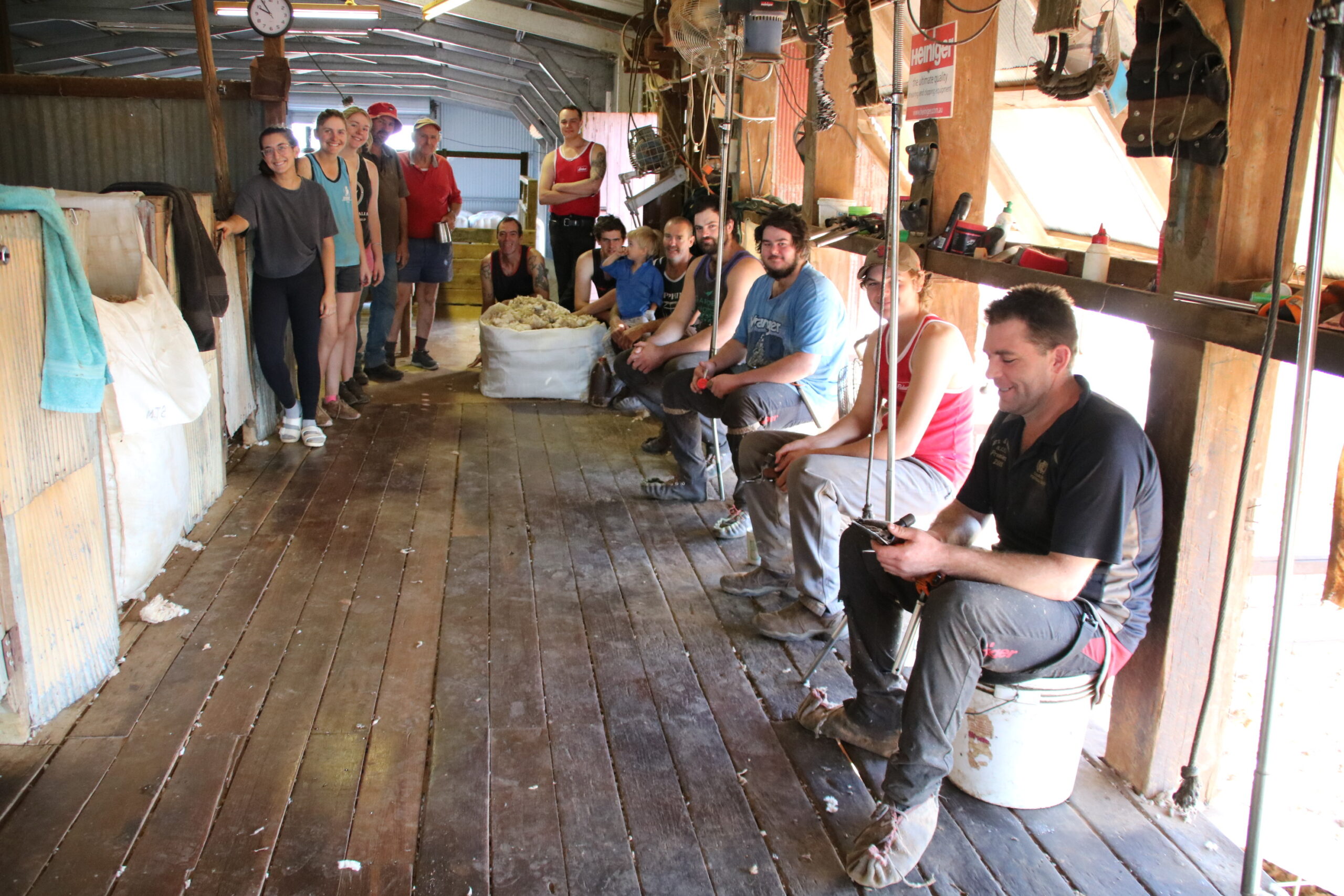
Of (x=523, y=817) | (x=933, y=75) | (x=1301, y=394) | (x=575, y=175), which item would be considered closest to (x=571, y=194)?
(x=575, y=175)

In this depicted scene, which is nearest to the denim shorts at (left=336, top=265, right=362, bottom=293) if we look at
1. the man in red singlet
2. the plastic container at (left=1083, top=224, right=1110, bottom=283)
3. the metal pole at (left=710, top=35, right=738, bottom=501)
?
the metal pole at (left=710, top=35, right=738, bottom=501)

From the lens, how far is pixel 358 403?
18.9ft

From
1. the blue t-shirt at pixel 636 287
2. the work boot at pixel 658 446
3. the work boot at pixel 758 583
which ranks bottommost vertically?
the work boot at pixel 758 583

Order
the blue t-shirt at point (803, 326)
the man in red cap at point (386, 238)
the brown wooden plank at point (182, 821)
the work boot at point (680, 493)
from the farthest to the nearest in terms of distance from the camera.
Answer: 1. the man in red cap at point (386, 238)
2. the work boot at point (680, 493)
3. the blue t-shirt at point (803, 326)
4. the brown wooden plank at point (182, 821)

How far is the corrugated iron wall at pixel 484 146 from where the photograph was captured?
2520cm

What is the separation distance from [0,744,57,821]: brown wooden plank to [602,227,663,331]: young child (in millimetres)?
3657

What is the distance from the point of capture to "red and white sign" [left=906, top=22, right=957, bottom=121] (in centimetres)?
323

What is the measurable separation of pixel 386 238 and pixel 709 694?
4333 mm

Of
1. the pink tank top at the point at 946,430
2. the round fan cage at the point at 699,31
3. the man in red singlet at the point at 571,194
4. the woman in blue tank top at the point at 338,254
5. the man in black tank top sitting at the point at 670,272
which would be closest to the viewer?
the pink tank top at the point at 946,430

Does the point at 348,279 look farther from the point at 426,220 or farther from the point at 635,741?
the point at 635,741

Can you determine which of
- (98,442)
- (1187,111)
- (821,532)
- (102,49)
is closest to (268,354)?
(98,442)

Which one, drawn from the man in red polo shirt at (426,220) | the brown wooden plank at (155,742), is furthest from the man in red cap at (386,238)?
the brown wooden plank at (155,742)

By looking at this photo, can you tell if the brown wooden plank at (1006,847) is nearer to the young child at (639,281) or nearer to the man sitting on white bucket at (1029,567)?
the man sitting on white bucket at (1029,567)

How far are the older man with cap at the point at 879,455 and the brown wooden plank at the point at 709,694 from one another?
0.25 metres
